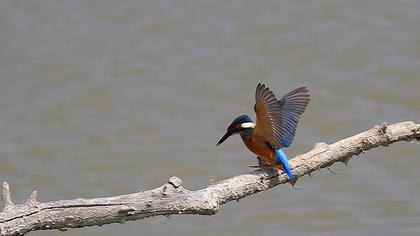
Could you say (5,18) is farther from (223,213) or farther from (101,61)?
(223,213)

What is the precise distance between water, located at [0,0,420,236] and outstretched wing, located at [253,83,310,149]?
4.66ft

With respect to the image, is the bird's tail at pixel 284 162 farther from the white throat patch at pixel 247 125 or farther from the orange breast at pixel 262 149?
the white throat patch at pixel 247 125

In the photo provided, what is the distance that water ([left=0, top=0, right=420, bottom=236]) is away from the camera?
186 inches

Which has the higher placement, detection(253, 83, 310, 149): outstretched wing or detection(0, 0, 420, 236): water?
detection(0, 0, 420, 236): water

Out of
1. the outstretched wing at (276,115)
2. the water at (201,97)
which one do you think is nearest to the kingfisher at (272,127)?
the outstretched wing at (276,115)

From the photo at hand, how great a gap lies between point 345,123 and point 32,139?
1.89 meters

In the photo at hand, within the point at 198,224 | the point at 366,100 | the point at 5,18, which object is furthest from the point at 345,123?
the point at 5,18

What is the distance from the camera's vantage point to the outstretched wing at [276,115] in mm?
2850

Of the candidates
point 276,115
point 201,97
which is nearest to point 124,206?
point 276,115

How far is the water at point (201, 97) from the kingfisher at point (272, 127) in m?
1.42

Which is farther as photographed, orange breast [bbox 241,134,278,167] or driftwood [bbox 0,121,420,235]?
orange breast [bbox 241,134,278,167]

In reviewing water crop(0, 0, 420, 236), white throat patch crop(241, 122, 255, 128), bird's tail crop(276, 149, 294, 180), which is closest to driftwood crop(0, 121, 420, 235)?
bird's tail crop(276, 149, 294, 180)

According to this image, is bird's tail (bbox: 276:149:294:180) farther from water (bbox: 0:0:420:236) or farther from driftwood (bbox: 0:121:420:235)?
water (bbox: 0:0:420:236)

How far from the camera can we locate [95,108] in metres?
5.56
